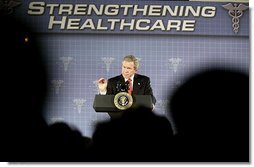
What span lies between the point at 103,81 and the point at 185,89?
0.57 meters

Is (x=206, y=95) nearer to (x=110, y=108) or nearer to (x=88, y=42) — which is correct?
(x=110, y=108)

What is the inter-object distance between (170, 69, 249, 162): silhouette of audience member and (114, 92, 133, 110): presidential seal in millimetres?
292

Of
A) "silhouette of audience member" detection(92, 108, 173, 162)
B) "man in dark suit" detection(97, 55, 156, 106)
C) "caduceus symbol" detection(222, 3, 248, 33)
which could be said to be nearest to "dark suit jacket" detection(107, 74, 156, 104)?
"man in dark suit" detection(97, 55, 156, 106)

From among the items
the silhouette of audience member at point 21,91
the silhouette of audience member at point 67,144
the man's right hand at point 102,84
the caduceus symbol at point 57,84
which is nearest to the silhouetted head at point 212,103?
the man's right hand at point 102,84

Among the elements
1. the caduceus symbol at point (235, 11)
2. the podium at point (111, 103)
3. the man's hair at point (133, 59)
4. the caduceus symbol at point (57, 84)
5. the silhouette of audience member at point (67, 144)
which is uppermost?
the caduceus symbol at point (235, 11)

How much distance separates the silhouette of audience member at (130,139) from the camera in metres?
3.06

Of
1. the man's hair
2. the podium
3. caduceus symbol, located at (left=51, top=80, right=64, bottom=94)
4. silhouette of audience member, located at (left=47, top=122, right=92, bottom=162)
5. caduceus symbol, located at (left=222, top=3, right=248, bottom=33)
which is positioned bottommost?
silhouette of audience member, located at (left=47, top=122, right=92, bottom=162)

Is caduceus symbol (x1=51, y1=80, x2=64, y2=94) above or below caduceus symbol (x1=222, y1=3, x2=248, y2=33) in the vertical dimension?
below

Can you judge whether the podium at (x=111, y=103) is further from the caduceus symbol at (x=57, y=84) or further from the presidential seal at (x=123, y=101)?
the caduceus symbol at (x=57, y=84)

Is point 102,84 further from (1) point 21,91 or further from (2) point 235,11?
(2) point 235,11

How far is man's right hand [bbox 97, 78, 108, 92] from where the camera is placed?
310 cm

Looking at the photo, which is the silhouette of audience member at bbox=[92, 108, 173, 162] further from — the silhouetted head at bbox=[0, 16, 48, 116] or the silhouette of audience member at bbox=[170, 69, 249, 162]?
the silhouetted head at bbox=[0, 16, 48, 116]

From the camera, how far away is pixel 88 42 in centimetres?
312

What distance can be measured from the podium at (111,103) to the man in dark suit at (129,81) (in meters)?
0.03
